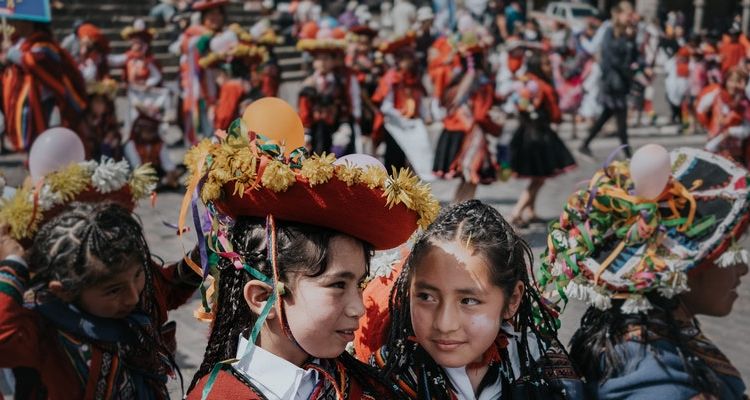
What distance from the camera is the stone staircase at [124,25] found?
18.4 m

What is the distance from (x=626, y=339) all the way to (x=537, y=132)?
6.04 m

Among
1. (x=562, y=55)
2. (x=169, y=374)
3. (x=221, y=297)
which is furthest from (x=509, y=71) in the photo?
(x=221, y=297)

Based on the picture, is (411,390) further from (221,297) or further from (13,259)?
(13,259)

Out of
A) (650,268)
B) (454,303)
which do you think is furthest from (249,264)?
(650,268)

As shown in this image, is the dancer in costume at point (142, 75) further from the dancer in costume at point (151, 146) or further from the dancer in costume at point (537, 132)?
the dancer in costume at point (537, 132)

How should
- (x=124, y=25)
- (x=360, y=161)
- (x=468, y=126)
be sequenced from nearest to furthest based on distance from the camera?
(x=360, y=161), (x=468, y=126), (x=124, y=25)

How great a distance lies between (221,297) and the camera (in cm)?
216

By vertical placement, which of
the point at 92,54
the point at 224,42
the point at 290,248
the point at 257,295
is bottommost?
the point at 92,54

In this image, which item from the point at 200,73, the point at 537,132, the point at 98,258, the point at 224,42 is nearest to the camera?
the point at 98,258

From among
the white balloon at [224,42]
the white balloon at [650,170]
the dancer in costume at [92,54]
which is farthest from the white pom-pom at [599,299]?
the dancer in costume at [92,54]

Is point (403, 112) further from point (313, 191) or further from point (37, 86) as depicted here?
point (313, 191)

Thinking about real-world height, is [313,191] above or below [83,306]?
above

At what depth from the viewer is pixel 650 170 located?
3.04 metres

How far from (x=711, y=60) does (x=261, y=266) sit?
48.1 ft
